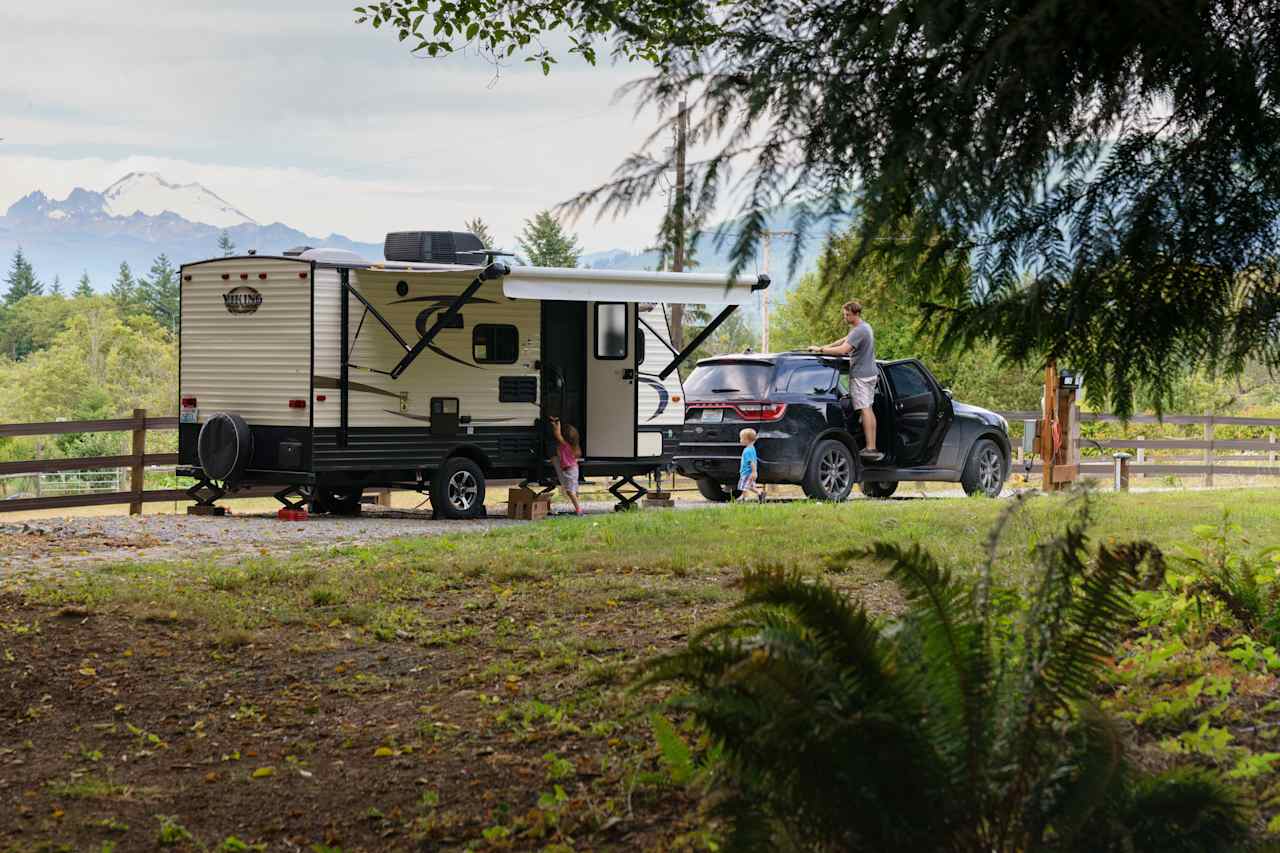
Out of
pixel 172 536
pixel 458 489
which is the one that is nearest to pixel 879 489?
pixel 458 489

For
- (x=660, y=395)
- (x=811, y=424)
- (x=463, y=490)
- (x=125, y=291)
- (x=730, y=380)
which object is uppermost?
(x=125, y=291)

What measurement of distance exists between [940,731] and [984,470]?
49.1 ft

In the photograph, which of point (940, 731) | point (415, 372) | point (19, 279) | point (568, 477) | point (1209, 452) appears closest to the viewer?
point (940, 731)

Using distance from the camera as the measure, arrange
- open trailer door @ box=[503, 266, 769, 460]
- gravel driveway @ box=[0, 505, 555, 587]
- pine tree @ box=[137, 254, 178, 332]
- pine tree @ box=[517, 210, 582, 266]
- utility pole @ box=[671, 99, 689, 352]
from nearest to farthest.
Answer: utility pole @ box=[671, 99, 689, 352]
gravel driveway @ box=[0, 505, 555, 587]
open trailer door @ box=[503, 266, 769, 460]
pine tree @ box=[517, 210, 582, 266]
pine tree @ box=[137, 254, 178, 332]

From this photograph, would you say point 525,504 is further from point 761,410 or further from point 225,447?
point 225,447

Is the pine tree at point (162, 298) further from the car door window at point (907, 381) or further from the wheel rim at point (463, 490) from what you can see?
the car door window at point (907, 381)

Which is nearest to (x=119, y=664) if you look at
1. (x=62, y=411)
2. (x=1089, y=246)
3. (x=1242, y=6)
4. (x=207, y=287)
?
(x=1089, y=246)

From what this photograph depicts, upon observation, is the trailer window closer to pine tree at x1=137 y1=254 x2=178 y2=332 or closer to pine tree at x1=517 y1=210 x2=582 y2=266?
pine tree at x1=517 y1=210 x2=582 y2=266

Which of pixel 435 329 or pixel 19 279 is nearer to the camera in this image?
pixel 435 329

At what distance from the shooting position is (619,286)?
1560cm

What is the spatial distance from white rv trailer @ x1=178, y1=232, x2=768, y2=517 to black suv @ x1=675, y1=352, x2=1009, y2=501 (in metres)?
0.52

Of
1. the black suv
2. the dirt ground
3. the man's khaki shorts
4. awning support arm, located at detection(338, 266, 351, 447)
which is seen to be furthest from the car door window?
the dirt ground

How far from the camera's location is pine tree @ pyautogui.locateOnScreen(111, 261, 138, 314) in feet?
443

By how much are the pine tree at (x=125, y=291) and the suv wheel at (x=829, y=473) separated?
411 feet
